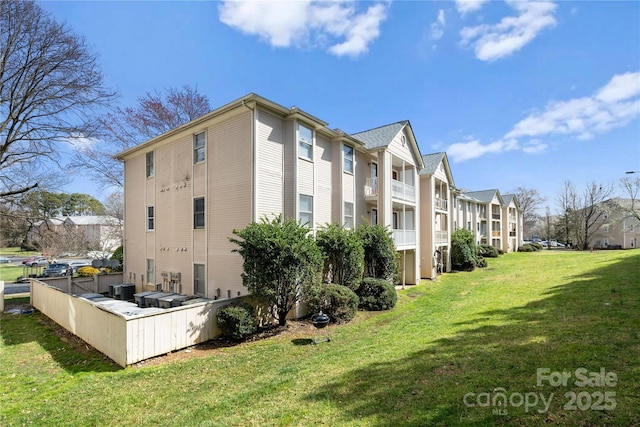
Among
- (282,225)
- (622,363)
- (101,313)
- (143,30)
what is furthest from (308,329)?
(143,30)

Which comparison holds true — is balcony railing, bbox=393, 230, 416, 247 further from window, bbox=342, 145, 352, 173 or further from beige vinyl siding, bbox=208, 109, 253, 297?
beige vinyl siding, bbox=208, 109, 253, 297

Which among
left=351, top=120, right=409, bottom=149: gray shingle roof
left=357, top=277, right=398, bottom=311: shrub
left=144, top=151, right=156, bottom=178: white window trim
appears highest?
left=351, top=120, right=409, bottom=149: gray shingle roof

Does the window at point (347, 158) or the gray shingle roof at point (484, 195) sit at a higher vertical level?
the gray shingle roof at point (484, 195)

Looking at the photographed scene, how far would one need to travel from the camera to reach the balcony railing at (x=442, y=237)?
25.1 metres

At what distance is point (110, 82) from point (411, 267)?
74.2ft

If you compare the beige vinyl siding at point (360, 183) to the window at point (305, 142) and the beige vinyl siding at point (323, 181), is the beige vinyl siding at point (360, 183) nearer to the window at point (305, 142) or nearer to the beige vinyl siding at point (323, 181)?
the beige vinyl siding at point (323, 181)

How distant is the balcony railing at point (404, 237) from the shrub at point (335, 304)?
6.76 metres

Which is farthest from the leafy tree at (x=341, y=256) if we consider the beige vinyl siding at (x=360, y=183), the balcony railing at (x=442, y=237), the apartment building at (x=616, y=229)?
the apartment building at (x=616, y=229)

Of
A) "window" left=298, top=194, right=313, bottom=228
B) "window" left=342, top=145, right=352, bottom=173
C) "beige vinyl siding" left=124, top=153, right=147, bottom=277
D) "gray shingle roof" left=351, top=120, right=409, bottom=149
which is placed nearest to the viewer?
"window" left=298, top=194, right=313, bottom=228

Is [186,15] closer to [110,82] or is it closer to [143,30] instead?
[143,30]

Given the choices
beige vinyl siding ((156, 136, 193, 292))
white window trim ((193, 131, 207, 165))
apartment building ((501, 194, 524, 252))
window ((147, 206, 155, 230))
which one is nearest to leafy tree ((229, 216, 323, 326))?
white window trim ((193, 131, 207, 165))

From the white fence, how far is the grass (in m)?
0.50

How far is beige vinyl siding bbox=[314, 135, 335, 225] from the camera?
14555 millimetres

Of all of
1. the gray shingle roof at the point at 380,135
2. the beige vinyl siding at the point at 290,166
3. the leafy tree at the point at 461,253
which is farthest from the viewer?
the leafy tree at the point at 461,253
